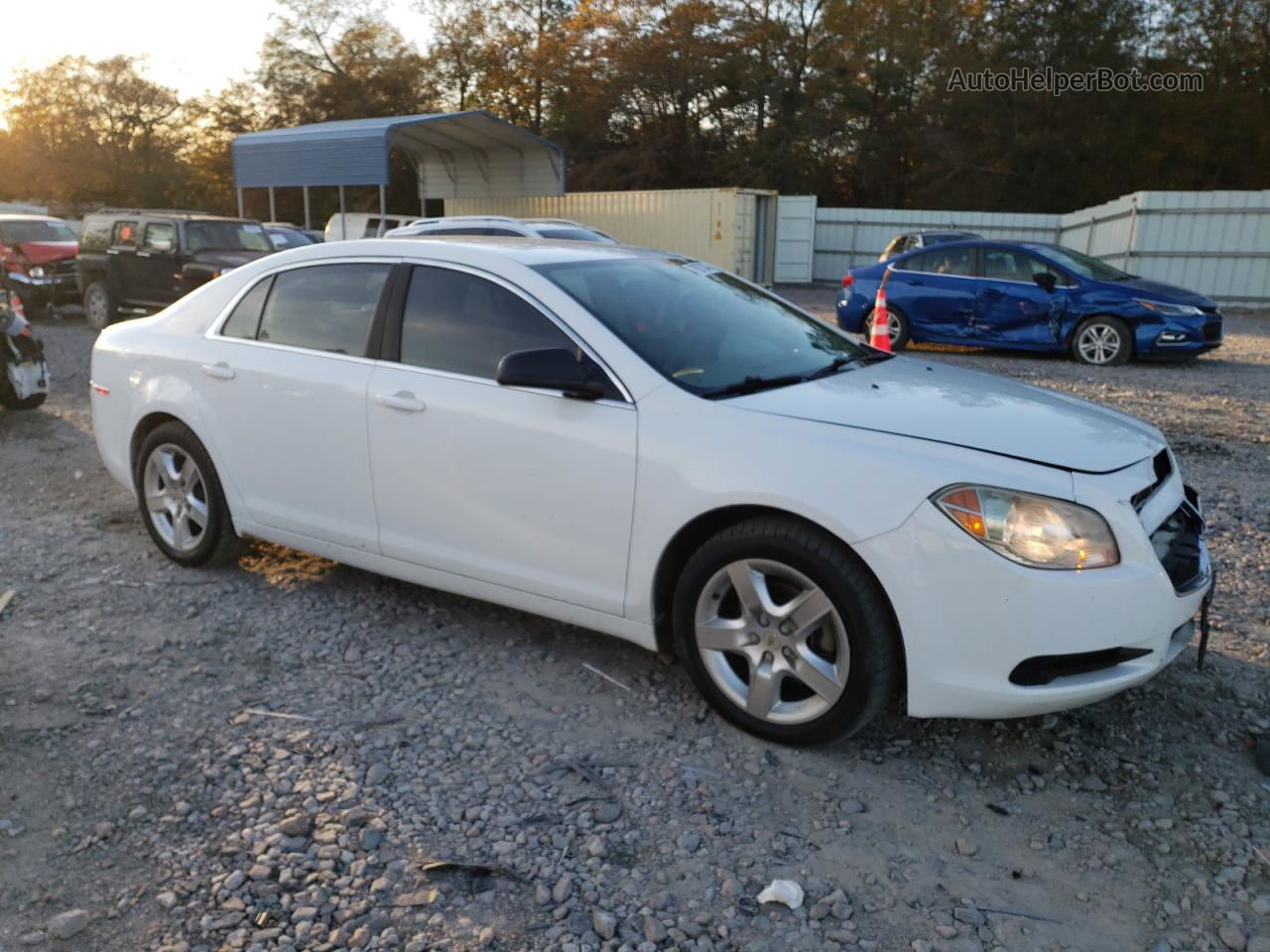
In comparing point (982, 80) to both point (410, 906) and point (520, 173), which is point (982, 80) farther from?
point (410, 906)

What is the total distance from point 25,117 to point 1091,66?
51416 millimetres

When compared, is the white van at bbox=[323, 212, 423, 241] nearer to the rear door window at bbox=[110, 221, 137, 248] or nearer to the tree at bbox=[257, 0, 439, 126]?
the rear door window at bbox=[110, 221, 137, 248]

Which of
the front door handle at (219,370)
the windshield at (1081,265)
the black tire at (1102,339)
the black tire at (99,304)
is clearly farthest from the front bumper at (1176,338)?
the black tire at (99,304)

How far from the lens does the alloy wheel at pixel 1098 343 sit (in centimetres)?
1222

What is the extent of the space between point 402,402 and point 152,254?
44.8 ft

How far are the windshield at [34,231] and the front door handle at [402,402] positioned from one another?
17.4 m

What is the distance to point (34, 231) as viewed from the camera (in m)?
18.5

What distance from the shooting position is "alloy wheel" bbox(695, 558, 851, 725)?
3238mm

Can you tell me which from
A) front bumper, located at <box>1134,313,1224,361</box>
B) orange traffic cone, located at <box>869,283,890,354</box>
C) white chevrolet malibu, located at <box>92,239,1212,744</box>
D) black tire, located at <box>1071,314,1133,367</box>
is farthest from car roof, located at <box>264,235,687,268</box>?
front bumper, located at <box>1134,313,1224,361</box>

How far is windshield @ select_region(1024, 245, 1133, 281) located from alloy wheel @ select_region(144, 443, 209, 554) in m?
10.7

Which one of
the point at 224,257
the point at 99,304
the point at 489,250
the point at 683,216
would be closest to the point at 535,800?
the point at 489,250

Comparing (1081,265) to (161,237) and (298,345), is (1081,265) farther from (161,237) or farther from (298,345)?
(161,237)

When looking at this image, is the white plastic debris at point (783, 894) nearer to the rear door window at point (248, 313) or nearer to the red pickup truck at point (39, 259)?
the rear door window at point (248, 313)

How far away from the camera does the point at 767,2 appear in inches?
1567
